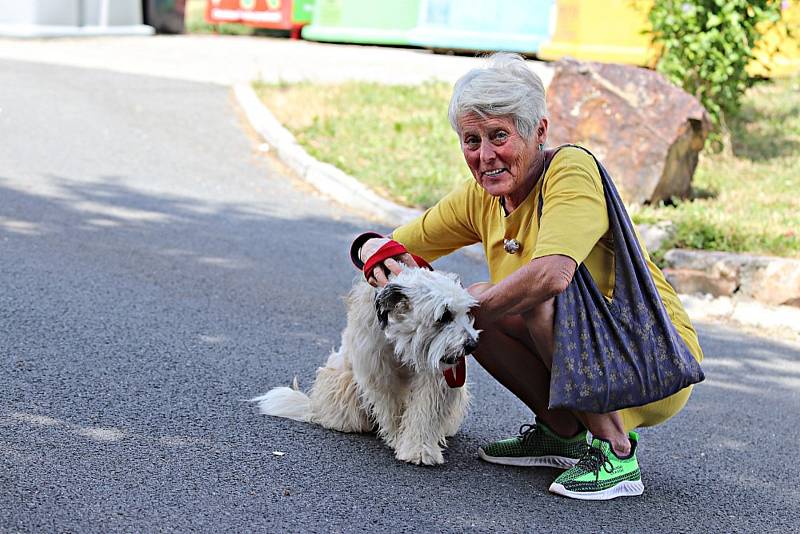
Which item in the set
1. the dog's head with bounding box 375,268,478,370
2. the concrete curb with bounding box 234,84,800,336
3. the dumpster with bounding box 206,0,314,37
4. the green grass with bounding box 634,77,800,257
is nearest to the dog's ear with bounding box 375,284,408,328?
the dog's head with bounding box 375,268,478,370

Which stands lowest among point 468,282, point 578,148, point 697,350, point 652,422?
point 468,282

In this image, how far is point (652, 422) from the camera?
399cm

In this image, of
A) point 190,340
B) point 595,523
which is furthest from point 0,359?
point 595,523

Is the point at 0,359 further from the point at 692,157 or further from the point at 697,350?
the point at 692,157

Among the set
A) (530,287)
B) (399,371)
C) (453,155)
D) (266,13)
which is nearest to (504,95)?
(530,287)

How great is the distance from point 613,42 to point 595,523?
13.1 m

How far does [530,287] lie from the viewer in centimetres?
346

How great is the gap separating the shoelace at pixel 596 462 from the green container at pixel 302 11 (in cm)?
1795

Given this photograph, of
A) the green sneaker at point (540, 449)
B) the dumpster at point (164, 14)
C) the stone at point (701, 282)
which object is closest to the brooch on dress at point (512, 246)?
the green sneaker at point (540, 449)

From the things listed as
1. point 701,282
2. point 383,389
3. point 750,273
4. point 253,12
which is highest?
point 253,12

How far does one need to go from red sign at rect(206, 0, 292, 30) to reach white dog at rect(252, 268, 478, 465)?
1719 cm

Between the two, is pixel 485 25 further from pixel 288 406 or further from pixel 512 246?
pixel 512 246

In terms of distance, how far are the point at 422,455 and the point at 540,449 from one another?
0.49m

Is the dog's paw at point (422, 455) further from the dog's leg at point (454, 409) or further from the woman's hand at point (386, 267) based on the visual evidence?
the woman's hand at point (386, 267)
